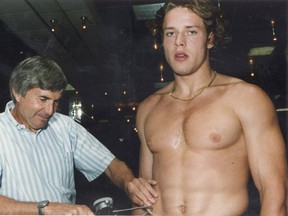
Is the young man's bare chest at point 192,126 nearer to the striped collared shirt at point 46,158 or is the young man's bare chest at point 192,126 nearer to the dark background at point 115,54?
the striped collared shirt at point 46,158

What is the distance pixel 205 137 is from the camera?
3.03 ft

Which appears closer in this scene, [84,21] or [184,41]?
[184,41]

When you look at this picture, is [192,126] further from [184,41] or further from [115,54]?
[115,54]

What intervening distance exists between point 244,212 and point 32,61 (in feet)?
2.65

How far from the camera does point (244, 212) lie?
91 centimetres

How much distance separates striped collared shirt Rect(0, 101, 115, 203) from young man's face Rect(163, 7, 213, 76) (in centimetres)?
47

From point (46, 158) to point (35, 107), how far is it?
182mm

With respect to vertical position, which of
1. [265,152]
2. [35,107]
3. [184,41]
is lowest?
[265,152]

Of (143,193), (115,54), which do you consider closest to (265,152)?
(143,193)

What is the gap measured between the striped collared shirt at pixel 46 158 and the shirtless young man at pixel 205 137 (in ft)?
0.84

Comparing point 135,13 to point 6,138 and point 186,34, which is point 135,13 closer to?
point 186,34

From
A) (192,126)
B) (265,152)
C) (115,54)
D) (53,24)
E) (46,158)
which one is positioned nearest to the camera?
(265,152)

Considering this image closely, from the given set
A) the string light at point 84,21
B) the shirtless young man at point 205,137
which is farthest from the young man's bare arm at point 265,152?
the string light at point 84,21

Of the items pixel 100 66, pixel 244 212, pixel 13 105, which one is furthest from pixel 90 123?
pixel 244 212
